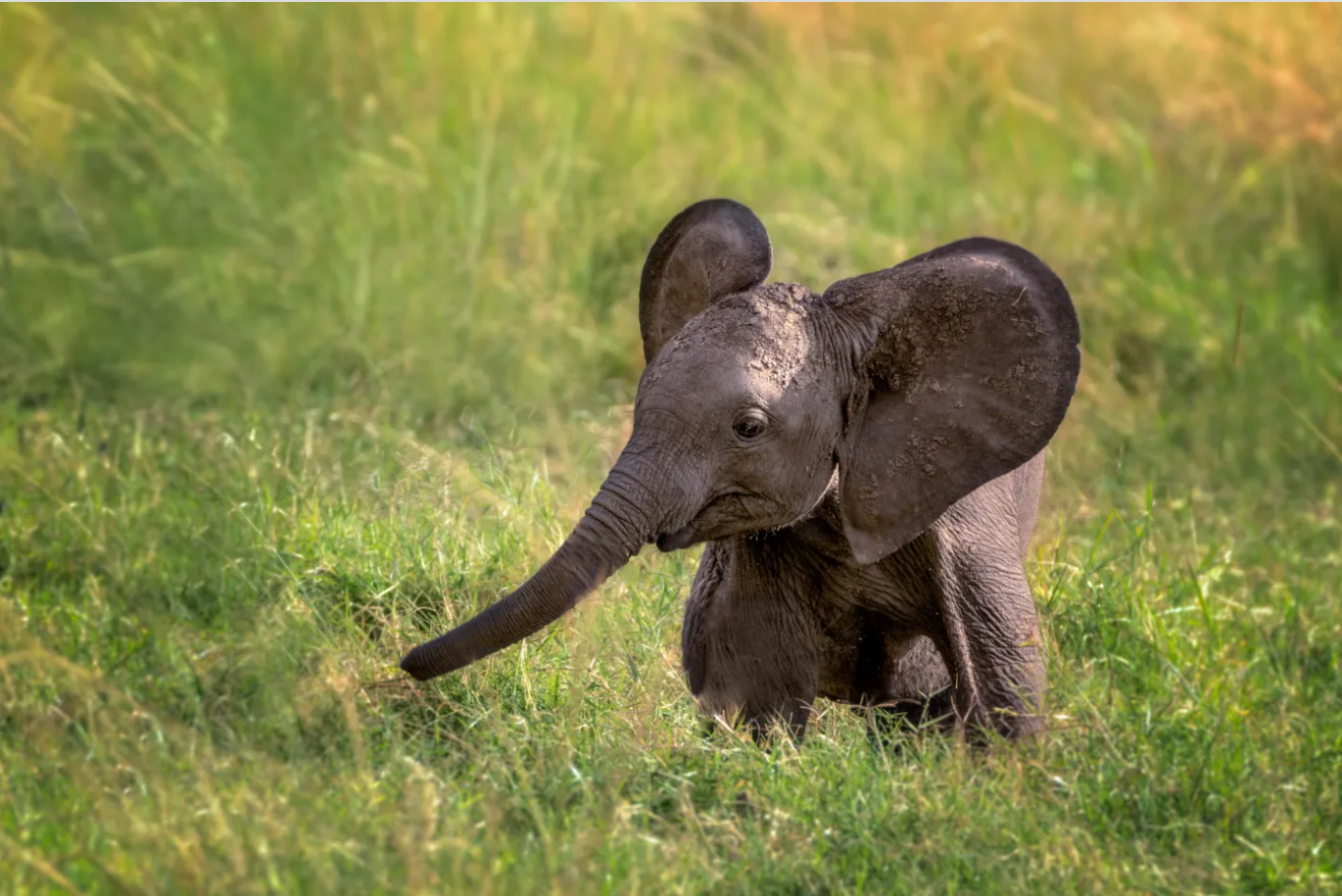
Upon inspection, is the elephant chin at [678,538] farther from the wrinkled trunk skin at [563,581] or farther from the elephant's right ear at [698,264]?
the elephant's right ear at [698,264]

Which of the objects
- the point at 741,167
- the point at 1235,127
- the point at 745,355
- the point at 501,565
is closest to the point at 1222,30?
the point at 1235,127

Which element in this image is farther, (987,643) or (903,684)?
(903,684)

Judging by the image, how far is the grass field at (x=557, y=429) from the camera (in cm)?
410

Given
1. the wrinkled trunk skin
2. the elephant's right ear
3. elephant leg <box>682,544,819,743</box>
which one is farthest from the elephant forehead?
elephant leg <box>682,544,819,743</box>

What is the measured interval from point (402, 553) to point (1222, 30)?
6.08 m

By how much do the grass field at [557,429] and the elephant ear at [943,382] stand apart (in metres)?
0.61

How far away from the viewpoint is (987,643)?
14.5ft

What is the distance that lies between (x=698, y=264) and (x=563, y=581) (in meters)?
0.98

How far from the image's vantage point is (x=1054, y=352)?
4.32 meters

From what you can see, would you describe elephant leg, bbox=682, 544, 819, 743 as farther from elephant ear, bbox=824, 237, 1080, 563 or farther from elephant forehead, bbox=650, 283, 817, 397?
elephant forehead, bbox=650, 283, 817, 397

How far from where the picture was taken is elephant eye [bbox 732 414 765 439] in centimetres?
410

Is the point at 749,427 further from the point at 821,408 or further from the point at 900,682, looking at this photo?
the point at 900,682

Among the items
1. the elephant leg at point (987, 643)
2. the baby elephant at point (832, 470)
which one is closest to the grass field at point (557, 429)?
the elephant leg at point (987, 643)

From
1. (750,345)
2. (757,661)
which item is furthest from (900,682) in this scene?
(750,345)
